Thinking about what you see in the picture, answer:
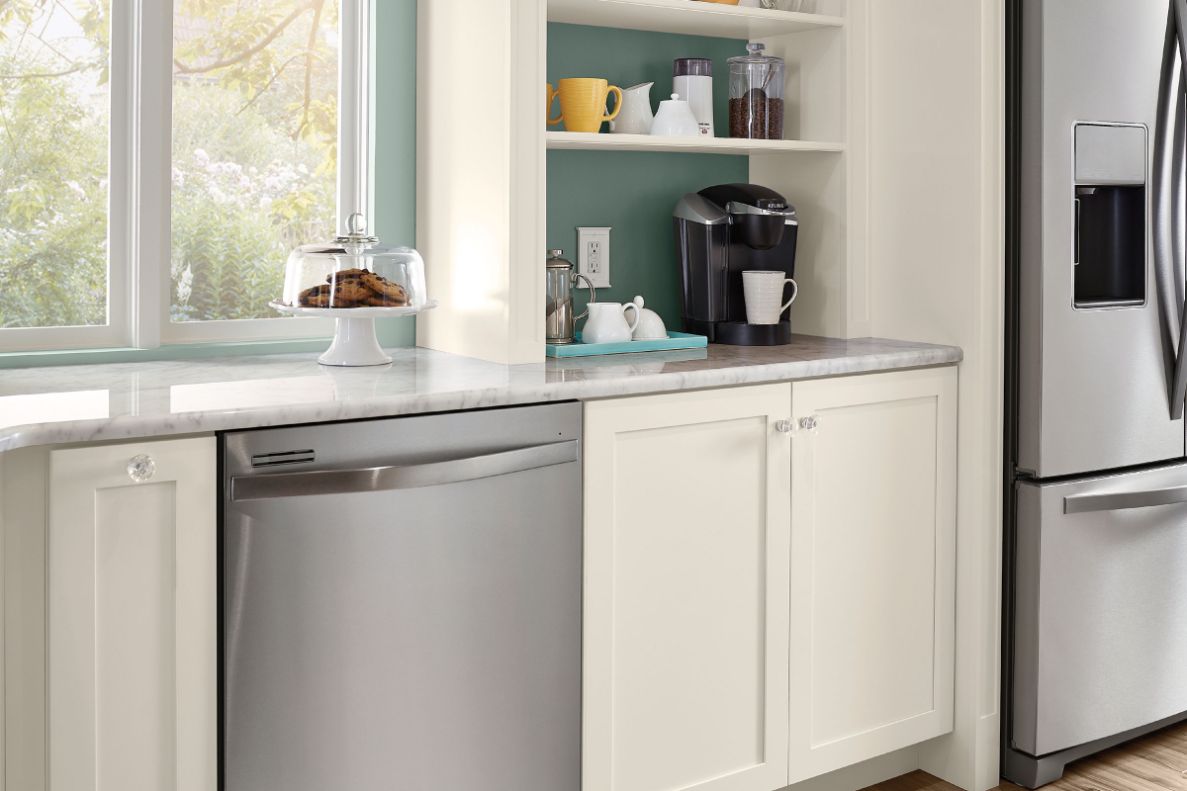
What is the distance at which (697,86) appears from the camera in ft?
8.41

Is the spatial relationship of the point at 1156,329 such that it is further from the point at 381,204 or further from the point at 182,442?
the point at 182,442

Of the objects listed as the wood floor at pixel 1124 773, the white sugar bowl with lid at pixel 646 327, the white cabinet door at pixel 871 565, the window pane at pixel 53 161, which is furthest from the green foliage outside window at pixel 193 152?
the wood floor at pixel 1124 773

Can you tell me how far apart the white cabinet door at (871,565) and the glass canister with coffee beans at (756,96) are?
2.09 feet

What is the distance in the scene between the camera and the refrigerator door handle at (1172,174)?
2.46 metres

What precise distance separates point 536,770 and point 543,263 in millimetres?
894

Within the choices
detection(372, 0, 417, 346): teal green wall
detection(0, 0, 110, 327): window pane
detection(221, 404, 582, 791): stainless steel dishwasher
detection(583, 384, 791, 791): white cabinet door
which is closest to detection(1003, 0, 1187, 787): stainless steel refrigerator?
detection(583, 384, 791, 791): white cabinet door

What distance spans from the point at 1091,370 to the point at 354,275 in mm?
1485

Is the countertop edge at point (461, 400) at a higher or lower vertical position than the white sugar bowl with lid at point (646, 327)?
lower

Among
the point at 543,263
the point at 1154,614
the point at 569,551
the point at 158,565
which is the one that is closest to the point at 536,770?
the point at 569,551

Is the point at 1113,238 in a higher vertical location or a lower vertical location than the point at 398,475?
higher

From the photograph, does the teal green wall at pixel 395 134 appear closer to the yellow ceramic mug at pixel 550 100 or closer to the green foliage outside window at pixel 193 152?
the green foliage outside window at pixel 193 152

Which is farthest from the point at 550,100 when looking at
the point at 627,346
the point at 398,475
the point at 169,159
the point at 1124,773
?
the point at 1124,773

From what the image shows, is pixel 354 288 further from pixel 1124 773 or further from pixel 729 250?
pixel 1124 773

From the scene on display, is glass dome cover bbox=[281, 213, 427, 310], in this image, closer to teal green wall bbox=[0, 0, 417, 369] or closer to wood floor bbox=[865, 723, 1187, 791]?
teal green wall bbox=[0, 0, 417, 369]
